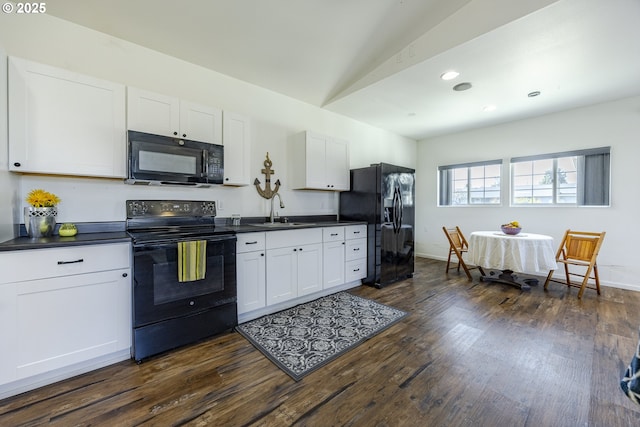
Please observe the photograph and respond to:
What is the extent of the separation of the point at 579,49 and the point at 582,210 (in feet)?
8.96

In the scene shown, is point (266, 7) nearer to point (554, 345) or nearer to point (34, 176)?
point (34, 176)

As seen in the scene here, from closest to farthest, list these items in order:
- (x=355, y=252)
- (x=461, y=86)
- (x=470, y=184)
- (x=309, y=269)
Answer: (x=309, y=269) < (x=461, y=86) < (x=355, y=252) < (x=470, y=184)

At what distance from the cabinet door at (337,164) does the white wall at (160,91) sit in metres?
0.33

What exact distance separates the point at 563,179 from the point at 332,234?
163 inches

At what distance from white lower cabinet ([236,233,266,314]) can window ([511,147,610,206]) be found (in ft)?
15.9

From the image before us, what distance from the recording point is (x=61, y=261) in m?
1.73

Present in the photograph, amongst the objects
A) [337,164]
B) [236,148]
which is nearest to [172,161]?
[236,148]

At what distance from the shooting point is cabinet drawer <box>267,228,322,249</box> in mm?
2826

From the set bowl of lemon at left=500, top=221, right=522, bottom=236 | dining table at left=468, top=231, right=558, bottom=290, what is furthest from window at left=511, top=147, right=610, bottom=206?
bowl of lemon at left=500, top=221, right=522, bottom=236

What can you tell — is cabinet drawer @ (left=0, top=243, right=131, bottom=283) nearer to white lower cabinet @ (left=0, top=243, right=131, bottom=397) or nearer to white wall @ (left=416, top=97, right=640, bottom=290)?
white lower cabinet @ (left=0, top=243, right=131, bottom=397)

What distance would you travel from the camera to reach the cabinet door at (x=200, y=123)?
263 centimetres

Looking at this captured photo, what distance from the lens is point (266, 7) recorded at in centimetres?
242

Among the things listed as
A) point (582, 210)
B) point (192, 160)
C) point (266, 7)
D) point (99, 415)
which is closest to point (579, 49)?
point (582, 210)

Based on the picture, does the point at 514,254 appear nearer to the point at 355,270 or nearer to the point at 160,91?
the point at 355,270
